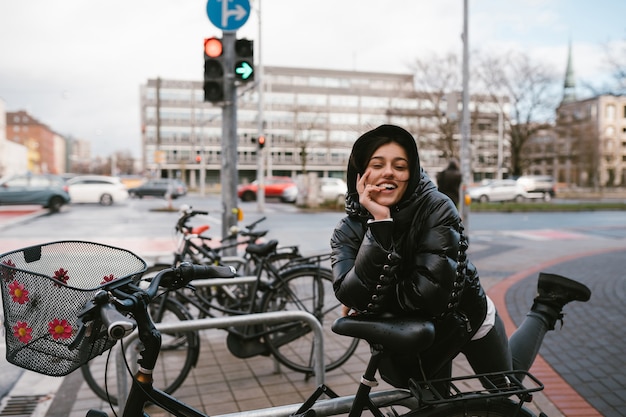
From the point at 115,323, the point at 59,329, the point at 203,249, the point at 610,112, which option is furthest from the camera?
the point at 610,112

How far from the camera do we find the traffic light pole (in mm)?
6934

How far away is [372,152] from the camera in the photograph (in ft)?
6.99

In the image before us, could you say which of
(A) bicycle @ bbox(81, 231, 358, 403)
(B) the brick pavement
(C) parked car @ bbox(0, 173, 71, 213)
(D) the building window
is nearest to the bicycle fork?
(B) the brick pavement

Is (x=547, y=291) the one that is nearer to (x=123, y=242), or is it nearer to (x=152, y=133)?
(x=123, y=242)

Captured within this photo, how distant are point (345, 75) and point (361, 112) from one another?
616 centimetres

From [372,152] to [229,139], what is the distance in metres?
5.02

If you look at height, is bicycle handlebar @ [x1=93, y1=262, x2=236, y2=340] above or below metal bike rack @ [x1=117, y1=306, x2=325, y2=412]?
above

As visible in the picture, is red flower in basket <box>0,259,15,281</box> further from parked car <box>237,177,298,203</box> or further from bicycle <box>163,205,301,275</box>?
parked car <box>237,177,298,203</box>

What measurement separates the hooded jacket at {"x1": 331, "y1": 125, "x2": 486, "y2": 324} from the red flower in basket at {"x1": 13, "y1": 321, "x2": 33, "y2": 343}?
1.00 metres

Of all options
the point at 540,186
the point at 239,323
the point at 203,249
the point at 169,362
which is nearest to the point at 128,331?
the point at 239,323

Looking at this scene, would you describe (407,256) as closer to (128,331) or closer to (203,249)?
(128,331)

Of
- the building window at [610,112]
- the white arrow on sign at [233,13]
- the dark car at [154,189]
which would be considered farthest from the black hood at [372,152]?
the building window at [610,112]

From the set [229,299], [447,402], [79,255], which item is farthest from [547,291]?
[229,299]

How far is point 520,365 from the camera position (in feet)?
8.71
